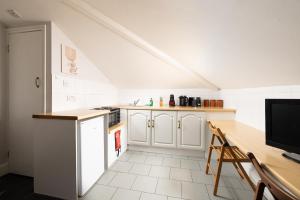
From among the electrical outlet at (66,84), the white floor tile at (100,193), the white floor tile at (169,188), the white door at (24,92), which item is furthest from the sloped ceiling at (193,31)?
the white floor tile at (100,193)

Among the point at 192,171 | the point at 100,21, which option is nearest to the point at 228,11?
the point at 100,21

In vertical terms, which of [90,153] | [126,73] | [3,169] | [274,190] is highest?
[126,73]

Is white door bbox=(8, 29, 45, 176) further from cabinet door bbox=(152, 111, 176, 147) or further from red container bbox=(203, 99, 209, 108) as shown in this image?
red container bbox=(203, 99, 209, 108)

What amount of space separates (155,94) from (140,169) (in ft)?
5.28

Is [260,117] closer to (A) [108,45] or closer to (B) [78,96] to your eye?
(A) [108,45]

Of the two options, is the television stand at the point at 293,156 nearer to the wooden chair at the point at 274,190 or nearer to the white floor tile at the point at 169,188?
the wooden chair at the point at 274,190

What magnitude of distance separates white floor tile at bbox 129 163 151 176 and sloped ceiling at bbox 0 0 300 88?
1645mm

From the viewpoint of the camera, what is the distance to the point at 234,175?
1979 millimetres

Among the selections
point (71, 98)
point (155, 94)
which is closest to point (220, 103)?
point (155, 94)

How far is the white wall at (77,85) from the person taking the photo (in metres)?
1.74

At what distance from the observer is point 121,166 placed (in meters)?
2.17

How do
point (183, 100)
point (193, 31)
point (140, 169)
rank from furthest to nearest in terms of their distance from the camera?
point (183, 100)
point (140, 169)
point (193, 31)

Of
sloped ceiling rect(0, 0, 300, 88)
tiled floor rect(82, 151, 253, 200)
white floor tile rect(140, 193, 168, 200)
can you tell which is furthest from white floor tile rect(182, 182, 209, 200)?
sloped ceiling rect(0, 0, 300, 88)

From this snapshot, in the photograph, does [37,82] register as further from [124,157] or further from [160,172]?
[160,172]
